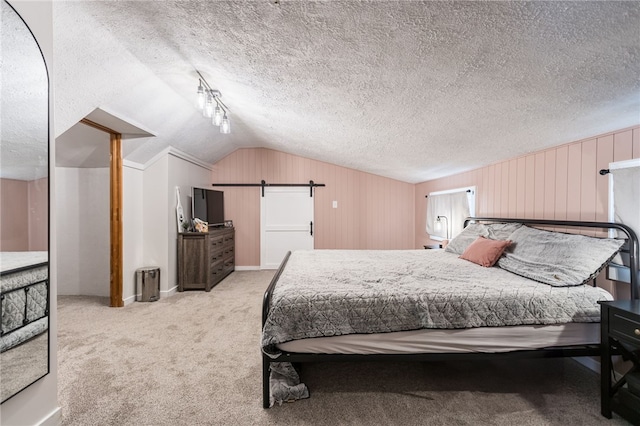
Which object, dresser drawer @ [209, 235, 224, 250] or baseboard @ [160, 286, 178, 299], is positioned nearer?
baseboard @ [160, 286, 178, 299]

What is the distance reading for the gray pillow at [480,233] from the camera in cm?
283

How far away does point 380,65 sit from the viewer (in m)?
1.77

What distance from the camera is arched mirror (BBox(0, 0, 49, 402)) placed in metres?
1.29

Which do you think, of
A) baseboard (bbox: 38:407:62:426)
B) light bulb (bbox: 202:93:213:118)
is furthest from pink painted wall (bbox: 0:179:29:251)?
light bulb (bbox: 202:93:213:118)

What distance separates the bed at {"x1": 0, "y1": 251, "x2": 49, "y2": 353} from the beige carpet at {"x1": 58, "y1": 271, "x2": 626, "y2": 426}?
2.02 ft

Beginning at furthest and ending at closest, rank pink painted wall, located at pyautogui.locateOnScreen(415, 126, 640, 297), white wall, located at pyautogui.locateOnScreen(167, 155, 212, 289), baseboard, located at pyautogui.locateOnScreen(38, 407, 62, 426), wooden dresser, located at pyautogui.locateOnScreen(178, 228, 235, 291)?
wooden dresser, located at pyautogui.locateOnScreen(178, 228, 235, 291), white wall, located at pyautogui.locateOnScreen(167, 155, 212, 289), pink painted wall, located at pyautogui.locateOnScreen(415, 126, 640, 297), baseboard, located at pyautogui.locateOnScreen(38, 407, 62, 426)

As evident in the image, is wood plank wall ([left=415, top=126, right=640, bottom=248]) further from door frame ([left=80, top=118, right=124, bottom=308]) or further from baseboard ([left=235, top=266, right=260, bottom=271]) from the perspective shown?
door frame ([left=80, top=118, right=124, bottom=308])

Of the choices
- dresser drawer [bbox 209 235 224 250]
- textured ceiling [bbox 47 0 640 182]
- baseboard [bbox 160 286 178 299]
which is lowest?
baseboard [bbox 160 286 178 299]

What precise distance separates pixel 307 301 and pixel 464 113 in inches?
73.8

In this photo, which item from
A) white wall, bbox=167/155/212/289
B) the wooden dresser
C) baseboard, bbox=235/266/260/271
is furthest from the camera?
baseboard, bbox=235/266/260/271

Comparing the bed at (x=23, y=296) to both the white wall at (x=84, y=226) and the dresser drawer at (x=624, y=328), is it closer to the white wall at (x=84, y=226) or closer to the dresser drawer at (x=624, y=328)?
the white wall at (x=84, y=226)

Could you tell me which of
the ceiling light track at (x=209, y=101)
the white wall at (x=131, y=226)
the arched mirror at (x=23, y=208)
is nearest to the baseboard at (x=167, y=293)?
the white wall at (x=131, y=226)

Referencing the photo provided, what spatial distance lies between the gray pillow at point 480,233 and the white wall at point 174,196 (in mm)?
3751

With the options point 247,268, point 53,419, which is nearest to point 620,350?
point 53,419
